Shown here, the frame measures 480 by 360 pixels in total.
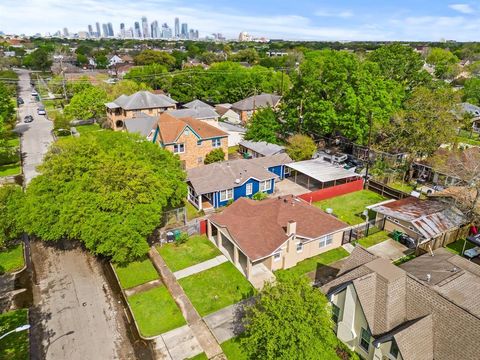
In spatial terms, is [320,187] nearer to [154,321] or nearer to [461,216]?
[461,216]

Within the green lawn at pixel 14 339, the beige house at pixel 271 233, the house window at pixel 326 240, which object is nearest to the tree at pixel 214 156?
the beige house at pixel 271 233

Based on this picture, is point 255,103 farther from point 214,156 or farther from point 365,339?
point 365,339

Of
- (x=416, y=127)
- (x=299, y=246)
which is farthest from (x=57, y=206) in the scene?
(x=416, y=127)

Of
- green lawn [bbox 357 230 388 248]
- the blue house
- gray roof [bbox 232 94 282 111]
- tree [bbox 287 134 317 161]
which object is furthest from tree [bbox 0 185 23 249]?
gray roof [bbox 232 94 282 111]

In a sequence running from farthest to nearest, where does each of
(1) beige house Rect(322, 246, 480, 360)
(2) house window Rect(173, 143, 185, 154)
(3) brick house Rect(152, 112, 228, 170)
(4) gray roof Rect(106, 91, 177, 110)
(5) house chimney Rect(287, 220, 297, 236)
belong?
(4) gray roof Rect(106, 91, 177, 110)
(2) house window Rect(173, 143, 185, 154)
(3) brick house Rect(152, 112, 228, 170)
(5) house chimney Rect(287, 220, 297, 236)
(1) beige house Rect(322, 246, 480, 360)

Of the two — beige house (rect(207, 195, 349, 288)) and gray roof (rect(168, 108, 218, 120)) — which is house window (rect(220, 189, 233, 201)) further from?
gray roof (rect(168, 108, 218, 120))

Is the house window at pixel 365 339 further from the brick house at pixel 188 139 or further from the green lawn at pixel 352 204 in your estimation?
the brick house at pixel 188 139
